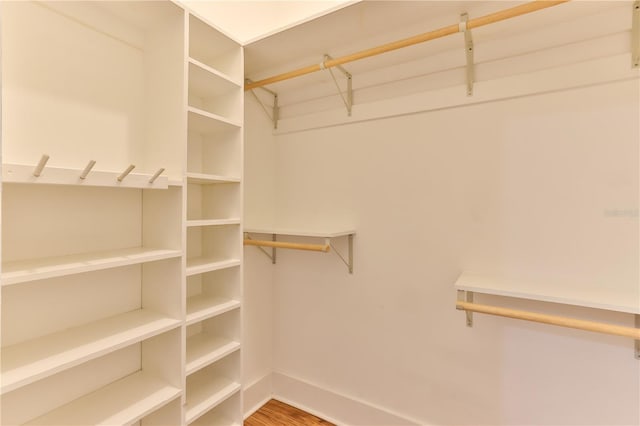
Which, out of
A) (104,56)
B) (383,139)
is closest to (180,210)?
(104,56)

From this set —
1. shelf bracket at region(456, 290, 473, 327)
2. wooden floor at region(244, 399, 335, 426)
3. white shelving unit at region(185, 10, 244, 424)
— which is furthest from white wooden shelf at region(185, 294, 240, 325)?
shelf bracket at region(456, 290, 473, 327)

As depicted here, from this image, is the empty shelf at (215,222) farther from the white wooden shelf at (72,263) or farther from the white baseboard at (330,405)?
the white baseboard at (330,405)

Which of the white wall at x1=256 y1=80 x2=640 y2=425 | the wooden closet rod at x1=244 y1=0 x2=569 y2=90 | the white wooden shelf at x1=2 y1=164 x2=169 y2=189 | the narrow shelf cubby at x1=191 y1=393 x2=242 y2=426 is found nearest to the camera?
the white wooden shelf at x1=2 y1=164 x2=169 y2=189

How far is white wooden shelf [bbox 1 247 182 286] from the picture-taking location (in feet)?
2.95

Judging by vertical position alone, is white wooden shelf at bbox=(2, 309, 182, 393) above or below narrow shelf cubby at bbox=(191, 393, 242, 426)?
above

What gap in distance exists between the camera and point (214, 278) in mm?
1685

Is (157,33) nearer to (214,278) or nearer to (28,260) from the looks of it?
(28,260)

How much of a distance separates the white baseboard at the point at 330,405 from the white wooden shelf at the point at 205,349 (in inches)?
28.6

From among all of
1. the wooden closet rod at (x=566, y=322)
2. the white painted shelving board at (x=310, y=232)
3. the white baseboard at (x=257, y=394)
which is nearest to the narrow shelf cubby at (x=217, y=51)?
the white painted shelving board at (x=310, y=232)

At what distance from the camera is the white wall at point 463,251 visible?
1.30m

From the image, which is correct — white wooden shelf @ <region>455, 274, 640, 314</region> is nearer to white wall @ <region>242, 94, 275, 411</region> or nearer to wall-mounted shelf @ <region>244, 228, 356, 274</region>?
wall-mounted shelf @ <region>244, 228, 356, 274</region>

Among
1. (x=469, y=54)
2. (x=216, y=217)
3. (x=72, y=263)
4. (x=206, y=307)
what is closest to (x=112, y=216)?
(x=72, y=263)

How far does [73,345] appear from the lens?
108 cm

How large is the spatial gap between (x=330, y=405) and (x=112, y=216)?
163 centimetres
